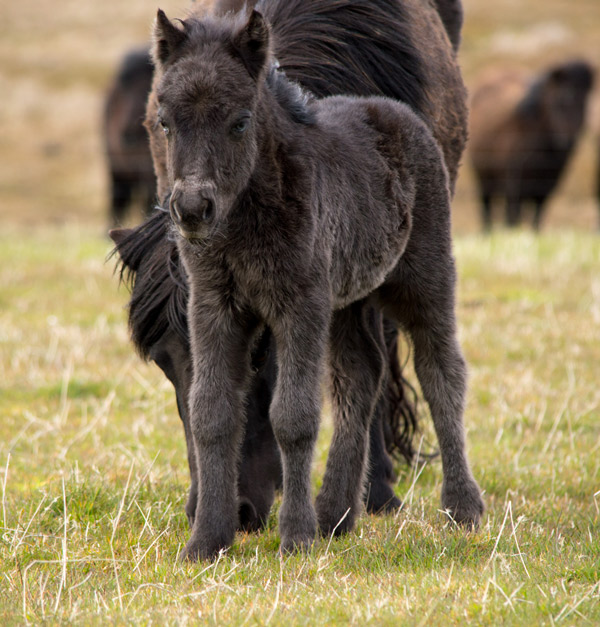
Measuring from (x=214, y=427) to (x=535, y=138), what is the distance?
1734cm

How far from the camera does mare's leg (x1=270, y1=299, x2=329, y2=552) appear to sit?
3170mm

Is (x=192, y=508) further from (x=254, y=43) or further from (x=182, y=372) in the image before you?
(x=254, y=43)

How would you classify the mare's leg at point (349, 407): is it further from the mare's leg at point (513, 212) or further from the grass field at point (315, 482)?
the mare's leg at point (513, 212)

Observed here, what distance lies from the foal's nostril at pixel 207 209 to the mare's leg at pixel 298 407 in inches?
20.4

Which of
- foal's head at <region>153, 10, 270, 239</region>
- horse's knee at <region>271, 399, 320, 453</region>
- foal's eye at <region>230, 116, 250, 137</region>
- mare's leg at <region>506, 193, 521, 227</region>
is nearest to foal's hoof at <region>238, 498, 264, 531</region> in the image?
horse's knee at <region>271, 399, 320, 453</region>

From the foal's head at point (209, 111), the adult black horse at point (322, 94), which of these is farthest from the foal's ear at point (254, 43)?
the adult black horse at point (322, 94)

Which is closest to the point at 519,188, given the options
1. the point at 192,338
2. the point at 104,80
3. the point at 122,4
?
the point at 192,338

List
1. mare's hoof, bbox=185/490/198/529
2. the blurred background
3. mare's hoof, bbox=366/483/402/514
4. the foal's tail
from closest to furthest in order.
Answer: mare's hoof, bbox=185/490/198/529, mare's hoof, bbox=366/483/402/514, the foal's tail, the blurred background

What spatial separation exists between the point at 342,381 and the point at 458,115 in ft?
6.85

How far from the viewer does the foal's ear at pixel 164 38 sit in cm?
302

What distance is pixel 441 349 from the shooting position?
4012 millimetres

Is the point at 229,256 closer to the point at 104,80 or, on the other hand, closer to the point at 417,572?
the point at 417,572

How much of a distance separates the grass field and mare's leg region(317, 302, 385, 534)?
0.57 ft

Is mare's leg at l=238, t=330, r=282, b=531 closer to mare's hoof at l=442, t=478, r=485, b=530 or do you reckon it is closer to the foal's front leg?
the foal's front leg
